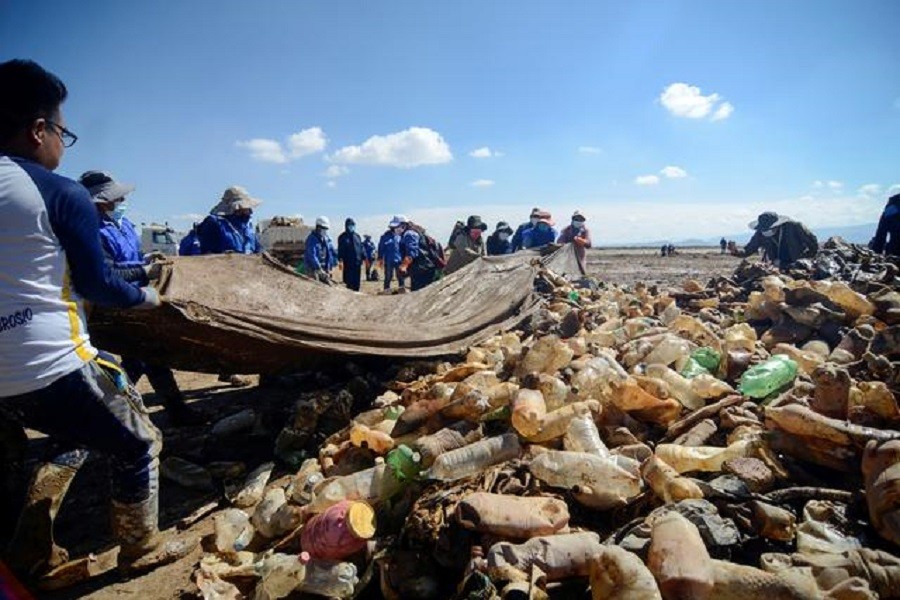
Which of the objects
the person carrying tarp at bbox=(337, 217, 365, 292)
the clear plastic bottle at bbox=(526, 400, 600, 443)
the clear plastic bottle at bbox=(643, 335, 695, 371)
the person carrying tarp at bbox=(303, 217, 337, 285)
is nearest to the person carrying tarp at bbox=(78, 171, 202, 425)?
the clear plastic bottle at bbox=(526, 400, 600, 443)

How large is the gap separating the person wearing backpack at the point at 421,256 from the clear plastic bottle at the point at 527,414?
24.9 ft

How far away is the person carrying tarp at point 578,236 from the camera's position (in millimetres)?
9672

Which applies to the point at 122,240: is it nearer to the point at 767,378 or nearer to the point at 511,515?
the point at 511,515

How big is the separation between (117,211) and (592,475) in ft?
15.6

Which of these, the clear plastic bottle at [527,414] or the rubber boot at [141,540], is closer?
the rubber boot at [141,540]

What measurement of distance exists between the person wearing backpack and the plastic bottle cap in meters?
8.21

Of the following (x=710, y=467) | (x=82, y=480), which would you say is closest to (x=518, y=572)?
(x=710, y=467)

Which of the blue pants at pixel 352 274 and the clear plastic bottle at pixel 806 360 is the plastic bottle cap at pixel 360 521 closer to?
the clear plastic bottle at pixel 806 360

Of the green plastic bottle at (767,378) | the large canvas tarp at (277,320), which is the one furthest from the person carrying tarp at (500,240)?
the green plastic bottle at (767,378)

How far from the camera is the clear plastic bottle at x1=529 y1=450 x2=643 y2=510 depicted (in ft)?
7.28

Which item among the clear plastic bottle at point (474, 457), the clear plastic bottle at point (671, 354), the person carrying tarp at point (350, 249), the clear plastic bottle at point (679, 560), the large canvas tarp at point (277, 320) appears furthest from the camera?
the person carrying tarp at point (350, 249)

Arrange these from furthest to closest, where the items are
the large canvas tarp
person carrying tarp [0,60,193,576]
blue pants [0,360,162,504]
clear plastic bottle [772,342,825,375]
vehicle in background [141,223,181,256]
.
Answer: vehicle in background [141,223,181,256] < clear plastic bottle [772,342,825,375] < the large canvas tarp < blue pants [0,360,162,504] < person carrying tarp [0,60,193,576]

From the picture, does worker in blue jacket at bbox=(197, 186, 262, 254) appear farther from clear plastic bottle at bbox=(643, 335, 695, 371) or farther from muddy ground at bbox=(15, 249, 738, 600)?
clear plastic bottle at bbox=(643, 335, 695, 371)

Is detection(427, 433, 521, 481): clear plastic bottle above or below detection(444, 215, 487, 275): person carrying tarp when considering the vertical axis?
below
